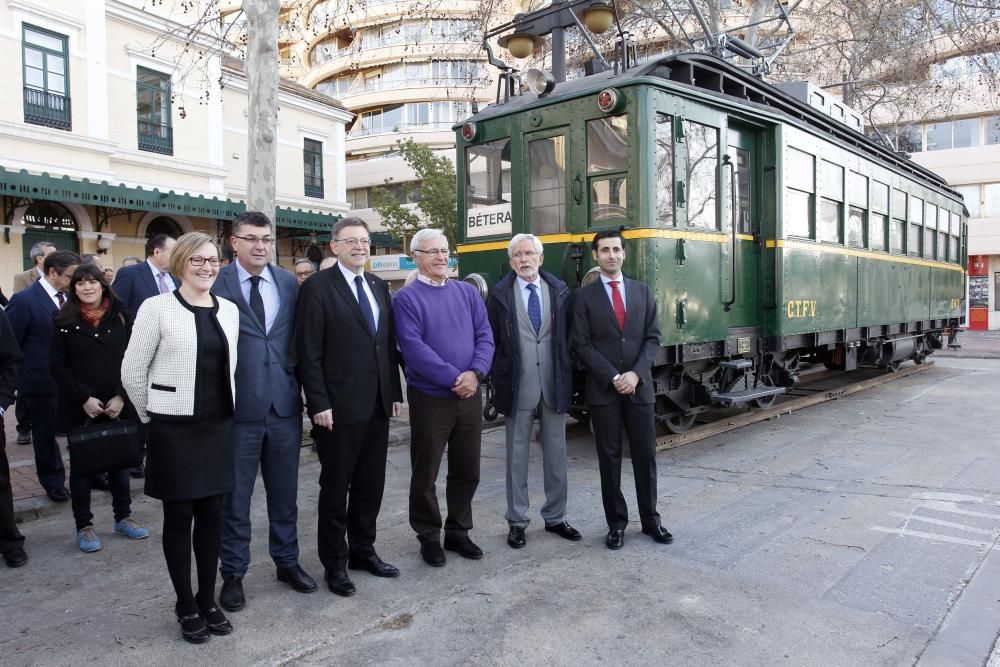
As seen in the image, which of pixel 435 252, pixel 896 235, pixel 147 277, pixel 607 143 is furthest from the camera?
pixel 896 235

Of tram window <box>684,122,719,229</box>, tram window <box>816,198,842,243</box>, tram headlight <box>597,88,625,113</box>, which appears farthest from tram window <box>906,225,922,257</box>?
tram headlight <box>597,88,625,113</box>

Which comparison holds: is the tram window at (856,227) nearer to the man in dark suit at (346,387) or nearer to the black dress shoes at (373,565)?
the man in dark suit at (346,387)

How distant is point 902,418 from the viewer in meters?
8.96

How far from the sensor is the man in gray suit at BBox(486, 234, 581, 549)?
184 inches

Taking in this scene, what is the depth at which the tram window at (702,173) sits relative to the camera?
7.05m

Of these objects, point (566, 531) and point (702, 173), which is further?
point (702, 173)

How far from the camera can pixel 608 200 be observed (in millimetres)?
6871

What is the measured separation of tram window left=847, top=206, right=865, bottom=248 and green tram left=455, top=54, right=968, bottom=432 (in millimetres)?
36

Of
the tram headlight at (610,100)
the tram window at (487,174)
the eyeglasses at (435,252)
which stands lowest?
the eyeglasses at (435,252)

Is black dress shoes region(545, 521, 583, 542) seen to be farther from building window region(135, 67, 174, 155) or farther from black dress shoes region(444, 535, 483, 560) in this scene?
building window region(135, 67, 174, 155)

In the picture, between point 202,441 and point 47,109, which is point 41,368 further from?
point 47,109

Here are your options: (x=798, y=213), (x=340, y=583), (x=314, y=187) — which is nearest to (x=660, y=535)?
(x=340, y=583)

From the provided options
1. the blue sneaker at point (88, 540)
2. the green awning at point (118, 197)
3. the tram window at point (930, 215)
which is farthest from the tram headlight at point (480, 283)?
the tram window at point (930, 215)

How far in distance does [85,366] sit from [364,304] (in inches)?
78.3
